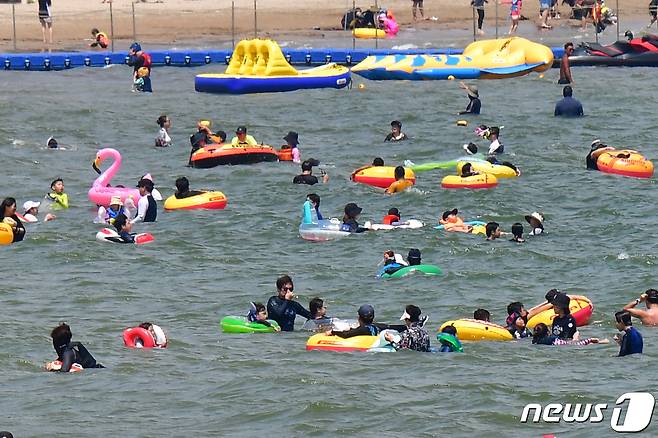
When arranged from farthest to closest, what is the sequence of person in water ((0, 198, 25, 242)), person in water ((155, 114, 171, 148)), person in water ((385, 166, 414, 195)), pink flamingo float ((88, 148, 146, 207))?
1. person in water ((155, 114, 171, 148))
2. person in water ((385, 166, 414, 195))
3. pink flamingo float ((88, 148, 146, 207))
4. person in water ((0, 198, 25, 242))

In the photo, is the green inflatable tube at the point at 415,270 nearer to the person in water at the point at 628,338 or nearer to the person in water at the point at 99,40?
the person in water at the point at 628,338

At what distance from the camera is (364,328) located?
21000mm

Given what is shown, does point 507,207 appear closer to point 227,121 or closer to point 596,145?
A: point 596,145

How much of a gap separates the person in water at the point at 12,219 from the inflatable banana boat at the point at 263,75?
675 inches

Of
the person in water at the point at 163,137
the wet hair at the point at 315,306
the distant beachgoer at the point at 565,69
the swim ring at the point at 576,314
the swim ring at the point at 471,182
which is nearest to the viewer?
the swim ring at the point at 576,314

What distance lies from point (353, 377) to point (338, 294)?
4944 mm

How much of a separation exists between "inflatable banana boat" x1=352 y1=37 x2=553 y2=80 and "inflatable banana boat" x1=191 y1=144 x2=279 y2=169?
12.2m

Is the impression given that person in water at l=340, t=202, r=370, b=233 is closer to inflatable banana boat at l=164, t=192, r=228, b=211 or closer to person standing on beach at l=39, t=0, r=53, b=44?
inflatable banana boat at l=164, t=192, r=228, b=211

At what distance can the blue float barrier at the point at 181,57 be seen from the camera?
158 ft

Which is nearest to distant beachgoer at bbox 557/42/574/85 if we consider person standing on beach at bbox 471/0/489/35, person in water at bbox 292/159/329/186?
person standing on beach at bbox 471/0/489/35

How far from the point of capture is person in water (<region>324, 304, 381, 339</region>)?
20.9 meters

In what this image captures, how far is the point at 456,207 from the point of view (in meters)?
30.3

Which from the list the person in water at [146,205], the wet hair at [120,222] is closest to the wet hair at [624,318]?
the wet hair at [120,222]

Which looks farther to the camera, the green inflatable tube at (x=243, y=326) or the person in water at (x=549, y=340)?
the green inflatable tube at (x=243, y=326)
